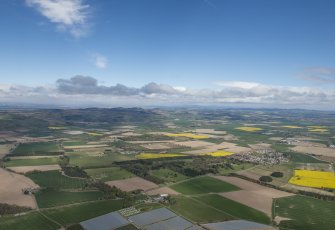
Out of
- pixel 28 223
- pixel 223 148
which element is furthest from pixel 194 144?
pixel 28 223

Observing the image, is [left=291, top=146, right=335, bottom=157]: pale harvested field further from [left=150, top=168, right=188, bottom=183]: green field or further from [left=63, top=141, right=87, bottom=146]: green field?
[left=63, top=141, right=87, bottom=146]: green field

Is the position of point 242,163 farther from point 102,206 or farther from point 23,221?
point 23,221

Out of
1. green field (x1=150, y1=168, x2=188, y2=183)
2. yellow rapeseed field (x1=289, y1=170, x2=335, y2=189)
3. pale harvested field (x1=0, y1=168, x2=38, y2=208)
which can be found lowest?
yellow rapeseed field (x1=289, y1=170, x2=335, y2=189)

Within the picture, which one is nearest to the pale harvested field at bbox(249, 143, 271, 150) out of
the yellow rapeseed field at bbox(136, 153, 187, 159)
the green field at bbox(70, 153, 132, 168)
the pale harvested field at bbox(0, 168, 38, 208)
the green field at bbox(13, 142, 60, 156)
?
the yellow rapeseed field at bbox(136, 153, 187, 159)

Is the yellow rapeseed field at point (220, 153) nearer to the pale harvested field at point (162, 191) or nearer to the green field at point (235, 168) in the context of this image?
the green field at point (235, 168)

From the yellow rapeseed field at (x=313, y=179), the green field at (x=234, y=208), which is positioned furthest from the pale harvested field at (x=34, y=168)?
the yellow rapeseed field at (x=313, y=179)

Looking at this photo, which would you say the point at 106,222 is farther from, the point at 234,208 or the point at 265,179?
the point at 265,179
